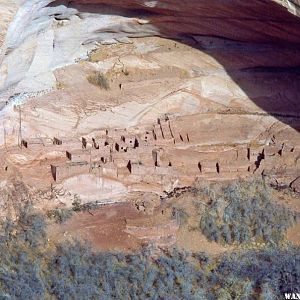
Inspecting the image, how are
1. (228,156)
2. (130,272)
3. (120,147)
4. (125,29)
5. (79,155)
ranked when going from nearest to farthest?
(130,272) → (125,29) → (79,155) → (120,147) → (228,156)

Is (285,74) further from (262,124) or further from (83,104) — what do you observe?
(83,104)

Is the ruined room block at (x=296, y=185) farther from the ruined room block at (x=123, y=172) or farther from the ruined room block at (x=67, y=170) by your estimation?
the ruined room block at (x=67, y=170)

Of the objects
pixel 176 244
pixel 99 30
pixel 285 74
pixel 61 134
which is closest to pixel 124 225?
pixel 176 244

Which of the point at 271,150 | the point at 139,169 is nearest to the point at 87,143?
the point at 139,169

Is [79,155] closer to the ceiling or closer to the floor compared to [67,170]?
closer to the ceiling

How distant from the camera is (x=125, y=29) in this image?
11.6 m

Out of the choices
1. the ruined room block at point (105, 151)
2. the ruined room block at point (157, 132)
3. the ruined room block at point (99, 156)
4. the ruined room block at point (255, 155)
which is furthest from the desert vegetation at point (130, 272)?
the ruined room block at point (157, 132)

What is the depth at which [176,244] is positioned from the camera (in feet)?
37.0

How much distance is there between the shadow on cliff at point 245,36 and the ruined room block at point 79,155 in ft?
6.85

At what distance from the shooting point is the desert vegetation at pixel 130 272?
9961mm

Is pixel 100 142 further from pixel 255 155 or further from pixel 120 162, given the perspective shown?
pixel 255 155

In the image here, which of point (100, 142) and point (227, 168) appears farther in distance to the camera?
point (227, 168)

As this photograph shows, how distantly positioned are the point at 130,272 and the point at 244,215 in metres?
2.22

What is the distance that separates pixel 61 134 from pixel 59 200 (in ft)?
3.27
